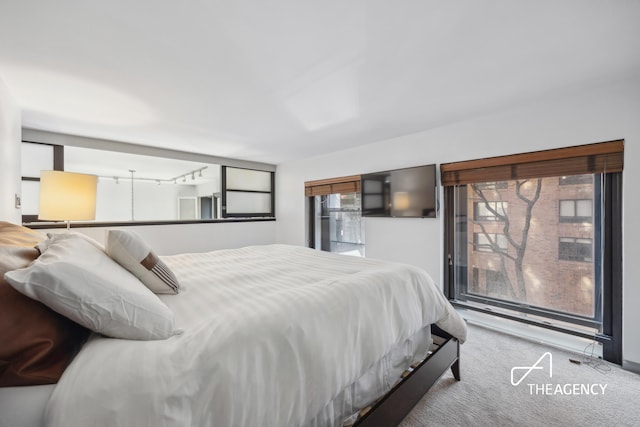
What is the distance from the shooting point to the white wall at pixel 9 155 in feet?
6.34

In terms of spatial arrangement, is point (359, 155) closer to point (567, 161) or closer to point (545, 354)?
point (567, 161)

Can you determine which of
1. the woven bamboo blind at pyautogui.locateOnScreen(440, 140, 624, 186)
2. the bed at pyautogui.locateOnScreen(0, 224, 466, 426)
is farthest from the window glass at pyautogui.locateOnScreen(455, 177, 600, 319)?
the bed at pyautogui.locateOnScreen(0, 224, 466, 426)

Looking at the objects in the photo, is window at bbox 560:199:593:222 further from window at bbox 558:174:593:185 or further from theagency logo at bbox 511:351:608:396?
theagency logo at bbox 511:351:608:396

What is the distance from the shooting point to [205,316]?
1.12m

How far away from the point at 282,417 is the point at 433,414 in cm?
117

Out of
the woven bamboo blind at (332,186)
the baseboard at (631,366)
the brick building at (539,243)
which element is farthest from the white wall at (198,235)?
the baseboard at (631,366)

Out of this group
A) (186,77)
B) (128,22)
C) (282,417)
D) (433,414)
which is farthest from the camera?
(186,77)

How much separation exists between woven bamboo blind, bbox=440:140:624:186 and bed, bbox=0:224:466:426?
5.33ft

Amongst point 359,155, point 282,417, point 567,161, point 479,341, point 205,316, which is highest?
point 359,155

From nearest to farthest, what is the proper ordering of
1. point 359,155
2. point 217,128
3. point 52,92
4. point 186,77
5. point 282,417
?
point 282,417 < point 186,77 < point 52,92 < point 217,128 < point 359,155

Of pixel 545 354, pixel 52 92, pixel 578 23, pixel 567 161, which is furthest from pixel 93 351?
pixel 567 161

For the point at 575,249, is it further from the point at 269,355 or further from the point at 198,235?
the point at 198,235

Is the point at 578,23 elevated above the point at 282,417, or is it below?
above

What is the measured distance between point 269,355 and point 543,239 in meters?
2.85
